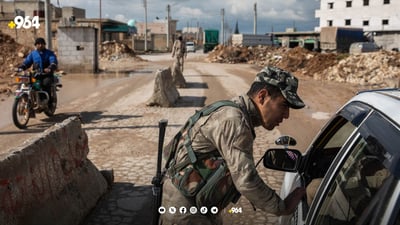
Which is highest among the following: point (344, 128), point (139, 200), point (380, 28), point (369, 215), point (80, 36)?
point (380, 28)

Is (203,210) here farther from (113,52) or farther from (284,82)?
(113,52)

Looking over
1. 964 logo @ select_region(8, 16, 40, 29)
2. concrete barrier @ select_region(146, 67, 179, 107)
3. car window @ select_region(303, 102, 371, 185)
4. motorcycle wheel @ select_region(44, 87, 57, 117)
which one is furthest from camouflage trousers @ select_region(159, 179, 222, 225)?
964 logo @ select_region(8, 16, 40, 29)

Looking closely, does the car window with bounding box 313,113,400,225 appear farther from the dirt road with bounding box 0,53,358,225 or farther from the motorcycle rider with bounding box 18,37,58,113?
the motorcycle rider with bounding box 18,37,58,113

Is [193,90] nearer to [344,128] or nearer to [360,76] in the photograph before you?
[360,76]

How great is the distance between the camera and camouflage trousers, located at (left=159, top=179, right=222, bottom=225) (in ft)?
7.26

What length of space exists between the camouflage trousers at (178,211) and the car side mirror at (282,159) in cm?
51

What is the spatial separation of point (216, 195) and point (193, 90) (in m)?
13.5

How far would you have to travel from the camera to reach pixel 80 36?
2311cm

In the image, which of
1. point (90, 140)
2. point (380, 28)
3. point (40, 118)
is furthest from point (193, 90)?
point (380, 28)

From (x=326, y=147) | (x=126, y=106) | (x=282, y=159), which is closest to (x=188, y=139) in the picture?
(x=282, y=159)

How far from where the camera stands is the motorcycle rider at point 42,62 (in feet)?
30.6

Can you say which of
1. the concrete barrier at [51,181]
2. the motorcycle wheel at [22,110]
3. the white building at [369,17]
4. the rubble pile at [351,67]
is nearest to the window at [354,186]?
the concrete barrier at [51,181]

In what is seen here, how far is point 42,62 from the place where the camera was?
939cm

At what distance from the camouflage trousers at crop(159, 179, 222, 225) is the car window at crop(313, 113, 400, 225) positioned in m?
0.58
